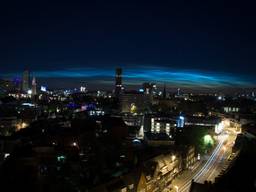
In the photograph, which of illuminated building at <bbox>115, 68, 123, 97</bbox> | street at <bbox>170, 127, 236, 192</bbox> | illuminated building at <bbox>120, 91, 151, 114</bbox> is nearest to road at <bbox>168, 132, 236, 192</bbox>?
street at <bbox>170, 127, 236, 192</bbox>

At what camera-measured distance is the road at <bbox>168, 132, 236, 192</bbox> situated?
33.9 feet

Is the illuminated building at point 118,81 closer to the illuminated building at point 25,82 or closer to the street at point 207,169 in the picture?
the illuminated building at point 25,82

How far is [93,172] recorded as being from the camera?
27.4 feet

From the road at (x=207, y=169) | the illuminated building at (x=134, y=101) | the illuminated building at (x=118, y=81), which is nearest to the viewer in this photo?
the road at (x=207, y=169)

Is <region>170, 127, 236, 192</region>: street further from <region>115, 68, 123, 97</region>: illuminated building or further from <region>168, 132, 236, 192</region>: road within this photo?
<region>115, 68, 123, 97</region>: illuminated building

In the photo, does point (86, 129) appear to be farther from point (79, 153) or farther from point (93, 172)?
point (93, 172)

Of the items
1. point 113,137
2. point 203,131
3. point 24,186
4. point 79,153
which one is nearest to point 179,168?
point 79,153

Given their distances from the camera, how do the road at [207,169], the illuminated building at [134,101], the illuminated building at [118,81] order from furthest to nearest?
the illuminated building at [118,81]
the illuminated building at [134,101]
the road at [207,169]

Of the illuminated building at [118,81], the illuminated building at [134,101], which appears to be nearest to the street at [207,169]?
the illuminated building at [134,101]

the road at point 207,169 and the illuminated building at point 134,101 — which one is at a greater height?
the road at point 207,169

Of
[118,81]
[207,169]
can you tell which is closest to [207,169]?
[207,169]

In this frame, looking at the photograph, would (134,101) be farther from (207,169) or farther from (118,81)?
(207,169)

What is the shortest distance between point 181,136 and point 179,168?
538 centimetres

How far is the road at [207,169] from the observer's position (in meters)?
10.3
